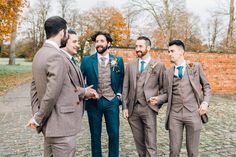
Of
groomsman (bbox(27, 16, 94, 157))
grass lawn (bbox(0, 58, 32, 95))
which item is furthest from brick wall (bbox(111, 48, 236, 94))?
groomsman (bbox(27, 16, 94, 157))

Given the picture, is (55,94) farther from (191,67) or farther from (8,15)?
(8,15)

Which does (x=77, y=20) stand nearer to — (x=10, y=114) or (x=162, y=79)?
(x=10, y=114)

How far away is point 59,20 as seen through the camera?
3.01 meters

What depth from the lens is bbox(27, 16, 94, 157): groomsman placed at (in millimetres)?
2875

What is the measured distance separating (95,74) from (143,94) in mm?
803

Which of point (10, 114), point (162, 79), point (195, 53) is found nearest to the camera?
point (162, 79)

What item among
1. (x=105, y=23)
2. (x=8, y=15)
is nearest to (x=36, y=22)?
(x=105, y=23)

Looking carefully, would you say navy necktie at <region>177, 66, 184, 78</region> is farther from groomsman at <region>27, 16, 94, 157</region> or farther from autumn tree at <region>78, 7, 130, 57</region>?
autumn tree at <region>78, 7, 130, 57</region>

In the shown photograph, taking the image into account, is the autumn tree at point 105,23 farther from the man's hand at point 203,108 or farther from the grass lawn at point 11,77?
the man's hand at point 203,108

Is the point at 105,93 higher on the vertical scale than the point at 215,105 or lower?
higher

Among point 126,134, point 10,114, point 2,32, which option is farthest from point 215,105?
point 2,32

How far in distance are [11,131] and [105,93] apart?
12.3ft

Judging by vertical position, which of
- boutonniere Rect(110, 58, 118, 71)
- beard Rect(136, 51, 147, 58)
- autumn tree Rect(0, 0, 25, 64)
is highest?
autumn tree Rect(0, 0, 25, 64)

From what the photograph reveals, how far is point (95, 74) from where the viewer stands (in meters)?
4.51
